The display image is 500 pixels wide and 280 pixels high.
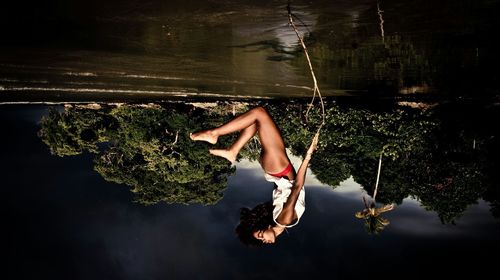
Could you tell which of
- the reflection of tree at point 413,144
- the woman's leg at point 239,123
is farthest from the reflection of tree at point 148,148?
the woman's leg at point 239,123

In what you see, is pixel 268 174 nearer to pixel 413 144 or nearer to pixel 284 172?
pixel 284 172

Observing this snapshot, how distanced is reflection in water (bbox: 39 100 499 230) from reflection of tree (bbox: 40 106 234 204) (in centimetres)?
5

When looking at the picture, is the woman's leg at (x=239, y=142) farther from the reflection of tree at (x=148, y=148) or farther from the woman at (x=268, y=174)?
the reflection of tree at (x=148, y=148)

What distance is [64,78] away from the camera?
462cm

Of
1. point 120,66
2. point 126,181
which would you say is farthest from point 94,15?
point 126,181

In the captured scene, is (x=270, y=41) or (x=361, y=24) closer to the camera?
(x=361, y=24)

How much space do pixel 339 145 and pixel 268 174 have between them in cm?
722

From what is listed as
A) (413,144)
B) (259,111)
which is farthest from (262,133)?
(413,144)

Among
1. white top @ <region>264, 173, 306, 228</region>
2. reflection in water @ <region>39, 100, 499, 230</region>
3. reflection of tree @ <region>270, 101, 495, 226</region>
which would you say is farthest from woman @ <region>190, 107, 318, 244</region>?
reflection of tree @ <region>270, 101, 495, 226</region>

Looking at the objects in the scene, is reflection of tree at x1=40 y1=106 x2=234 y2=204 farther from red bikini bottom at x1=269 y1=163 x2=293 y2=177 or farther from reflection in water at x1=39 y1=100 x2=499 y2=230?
red bikini bottom at x1=269 y1=163 x2=293 y2=177

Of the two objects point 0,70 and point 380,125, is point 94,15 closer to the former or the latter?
point 0,70

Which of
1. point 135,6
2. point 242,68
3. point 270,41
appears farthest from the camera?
point 242,68

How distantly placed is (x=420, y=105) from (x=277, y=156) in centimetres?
581

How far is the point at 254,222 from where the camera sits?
4.62 metres
